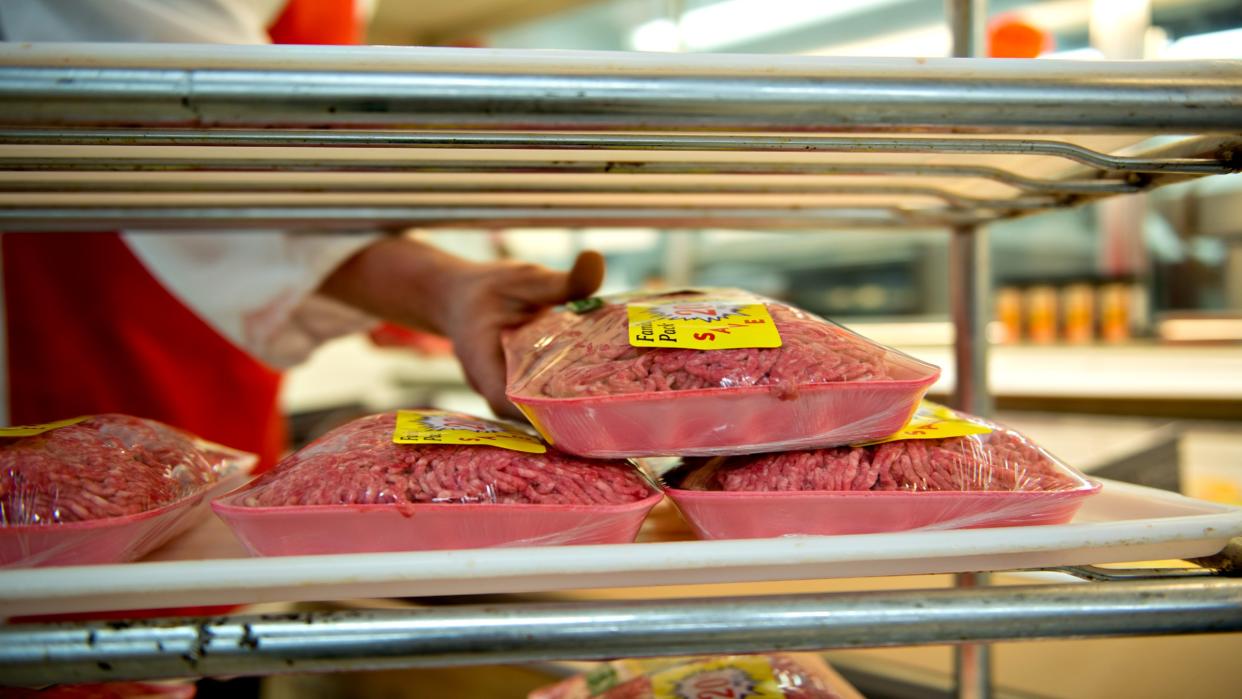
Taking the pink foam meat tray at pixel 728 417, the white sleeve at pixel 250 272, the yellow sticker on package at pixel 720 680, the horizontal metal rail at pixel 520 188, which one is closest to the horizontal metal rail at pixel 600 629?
the pink foam meat tray at pixel 728 417

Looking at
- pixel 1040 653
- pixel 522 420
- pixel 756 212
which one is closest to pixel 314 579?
pixel 522 420

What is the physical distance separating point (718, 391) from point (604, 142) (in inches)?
7.5

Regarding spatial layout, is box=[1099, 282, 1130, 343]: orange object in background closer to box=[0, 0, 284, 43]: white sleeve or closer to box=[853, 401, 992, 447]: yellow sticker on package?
box=[853, 401, 992, 447]: yellow sticker on package

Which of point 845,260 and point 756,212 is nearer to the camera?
point 756,212

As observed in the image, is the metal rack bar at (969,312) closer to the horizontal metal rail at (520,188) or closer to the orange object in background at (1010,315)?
the horizontal metal rail at (520,188)

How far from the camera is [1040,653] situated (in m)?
0.89

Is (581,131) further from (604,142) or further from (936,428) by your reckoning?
(936,428)

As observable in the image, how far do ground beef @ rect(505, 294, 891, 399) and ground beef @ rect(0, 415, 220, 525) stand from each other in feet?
0.87

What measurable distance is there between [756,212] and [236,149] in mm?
504

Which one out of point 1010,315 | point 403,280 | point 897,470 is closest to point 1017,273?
point 1010,315

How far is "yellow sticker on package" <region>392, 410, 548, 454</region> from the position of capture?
0.58 metres

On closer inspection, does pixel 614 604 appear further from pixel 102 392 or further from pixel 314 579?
pixel 102 392

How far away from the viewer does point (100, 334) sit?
131 centimetres

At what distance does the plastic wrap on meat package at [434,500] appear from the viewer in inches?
20.3
